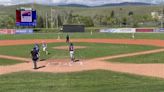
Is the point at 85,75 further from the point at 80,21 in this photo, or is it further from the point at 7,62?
the point at 80,21

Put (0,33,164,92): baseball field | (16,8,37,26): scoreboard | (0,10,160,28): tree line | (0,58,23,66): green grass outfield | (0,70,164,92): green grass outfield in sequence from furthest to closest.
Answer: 1. (0,10,160,28): tree line
2. (16,8,37,26): scoreboard
3. (0,58,23,66): green grass outfield
4. (0,33,164,92): baseball field
5. (0,70,164,92): green grass outfield

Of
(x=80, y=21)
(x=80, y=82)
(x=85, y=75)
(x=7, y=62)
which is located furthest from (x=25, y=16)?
(x=80, y=21)

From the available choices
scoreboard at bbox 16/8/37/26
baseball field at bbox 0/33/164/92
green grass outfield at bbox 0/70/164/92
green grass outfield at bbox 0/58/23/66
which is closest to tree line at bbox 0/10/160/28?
scoreboard at bbox 16/8/37/26

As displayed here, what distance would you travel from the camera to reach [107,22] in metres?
182

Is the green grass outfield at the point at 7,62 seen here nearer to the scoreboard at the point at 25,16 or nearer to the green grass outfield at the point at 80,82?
the green grass outfield at the point at 80,82

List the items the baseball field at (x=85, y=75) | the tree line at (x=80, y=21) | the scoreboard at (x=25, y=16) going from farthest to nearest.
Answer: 1. the tree line at (x=80, y=21)
2. the scoreboard at (x=25, y=16)
3. the baseball field at (x=85, y=75)

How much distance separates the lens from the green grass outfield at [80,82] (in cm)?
1822

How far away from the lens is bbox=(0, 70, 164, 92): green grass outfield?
18.2m

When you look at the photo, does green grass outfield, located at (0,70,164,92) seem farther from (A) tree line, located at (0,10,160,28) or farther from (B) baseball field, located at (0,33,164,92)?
(A) tree line, located at (0,10,160,28)

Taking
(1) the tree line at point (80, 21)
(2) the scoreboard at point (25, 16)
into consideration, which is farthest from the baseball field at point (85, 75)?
(1) the tree line at point (80, 21)

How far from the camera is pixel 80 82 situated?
2073 centimetres

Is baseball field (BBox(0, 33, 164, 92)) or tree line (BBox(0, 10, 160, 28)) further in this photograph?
tree line (BBox(0, 10, 160, 28))

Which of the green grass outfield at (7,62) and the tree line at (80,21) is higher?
the green grass outfield at (7,62)

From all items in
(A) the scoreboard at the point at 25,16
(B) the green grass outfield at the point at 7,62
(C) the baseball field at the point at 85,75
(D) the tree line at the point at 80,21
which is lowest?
(D) the tree line at the point at 80,21
